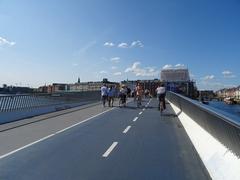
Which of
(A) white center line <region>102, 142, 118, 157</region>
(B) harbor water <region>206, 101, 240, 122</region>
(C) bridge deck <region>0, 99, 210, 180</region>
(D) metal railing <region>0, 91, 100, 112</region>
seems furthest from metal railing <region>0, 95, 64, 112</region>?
(B) harbor water <region>206, 101, 240, 122</region>

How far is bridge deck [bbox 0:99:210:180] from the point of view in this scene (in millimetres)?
7089

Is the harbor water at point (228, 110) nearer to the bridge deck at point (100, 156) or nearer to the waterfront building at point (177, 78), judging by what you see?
the bridge deck at point (100, 156)

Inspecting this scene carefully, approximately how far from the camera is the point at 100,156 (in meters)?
8.92

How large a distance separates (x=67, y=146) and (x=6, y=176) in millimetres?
3563

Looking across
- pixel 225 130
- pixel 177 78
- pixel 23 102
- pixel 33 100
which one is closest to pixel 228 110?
pixel 33 100

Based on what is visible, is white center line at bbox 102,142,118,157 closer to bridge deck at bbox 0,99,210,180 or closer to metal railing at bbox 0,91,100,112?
bridge deck at bbox 0,99,210,180

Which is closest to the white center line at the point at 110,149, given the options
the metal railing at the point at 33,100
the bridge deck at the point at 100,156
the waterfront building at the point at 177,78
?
the bridge deck at the point at 100,156

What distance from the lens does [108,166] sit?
7754mm

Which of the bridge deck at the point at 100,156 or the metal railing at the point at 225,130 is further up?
the metal railing at the point at 225,130

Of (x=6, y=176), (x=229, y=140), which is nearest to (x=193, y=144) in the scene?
(x=229, y=140)

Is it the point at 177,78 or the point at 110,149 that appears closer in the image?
the point at 110,149

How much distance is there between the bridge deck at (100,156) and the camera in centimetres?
709

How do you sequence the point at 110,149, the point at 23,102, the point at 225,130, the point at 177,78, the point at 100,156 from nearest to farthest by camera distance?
the point at 225,130 < the point at 100,156 < the point at 110,149 < the point at 23,102 < the point at 177,78

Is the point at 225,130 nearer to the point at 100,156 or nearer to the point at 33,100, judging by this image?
the point at 100,156
